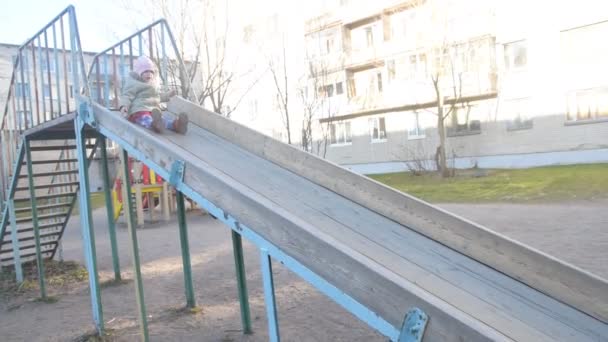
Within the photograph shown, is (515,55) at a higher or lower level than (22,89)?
higher

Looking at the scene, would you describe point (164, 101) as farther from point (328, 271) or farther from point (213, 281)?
point (328, 271)

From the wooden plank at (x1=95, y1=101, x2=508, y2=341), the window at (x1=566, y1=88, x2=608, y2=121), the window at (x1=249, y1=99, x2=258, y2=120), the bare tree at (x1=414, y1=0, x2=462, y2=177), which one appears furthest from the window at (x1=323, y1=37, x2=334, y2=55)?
the wooden plank at (x1=95, y1=101, x2=508, y2=341)

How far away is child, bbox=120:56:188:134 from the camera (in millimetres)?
4758

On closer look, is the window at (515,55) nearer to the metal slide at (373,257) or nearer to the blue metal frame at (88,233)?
the metal slide at (373,257)

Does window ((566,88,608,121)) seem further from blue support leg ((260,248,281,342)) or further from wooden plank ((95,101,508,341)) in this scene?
blue support leg ((260,248,281,342))

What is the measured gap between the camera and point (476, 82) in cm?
2128

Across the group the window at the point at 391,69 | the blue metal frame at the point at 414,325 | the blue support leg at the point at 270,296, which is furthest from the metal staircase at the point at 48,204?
the window at the point at 391,69

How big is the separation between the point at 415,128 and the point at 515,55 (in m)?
5.95

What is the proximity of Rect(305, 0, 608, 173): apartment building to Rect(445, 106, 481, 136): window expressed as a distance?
0.05m

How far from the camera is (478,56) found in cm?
2128

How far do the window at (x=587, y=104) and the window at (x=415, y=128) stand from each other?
6.89m

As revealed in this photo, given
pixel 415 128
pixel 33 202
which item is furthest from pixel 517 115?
pixel 33 202

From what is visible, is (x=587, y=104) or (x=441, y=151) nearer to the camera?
(x=587, y=104)

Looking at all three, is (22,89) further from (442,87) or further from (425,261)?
(442,87)
